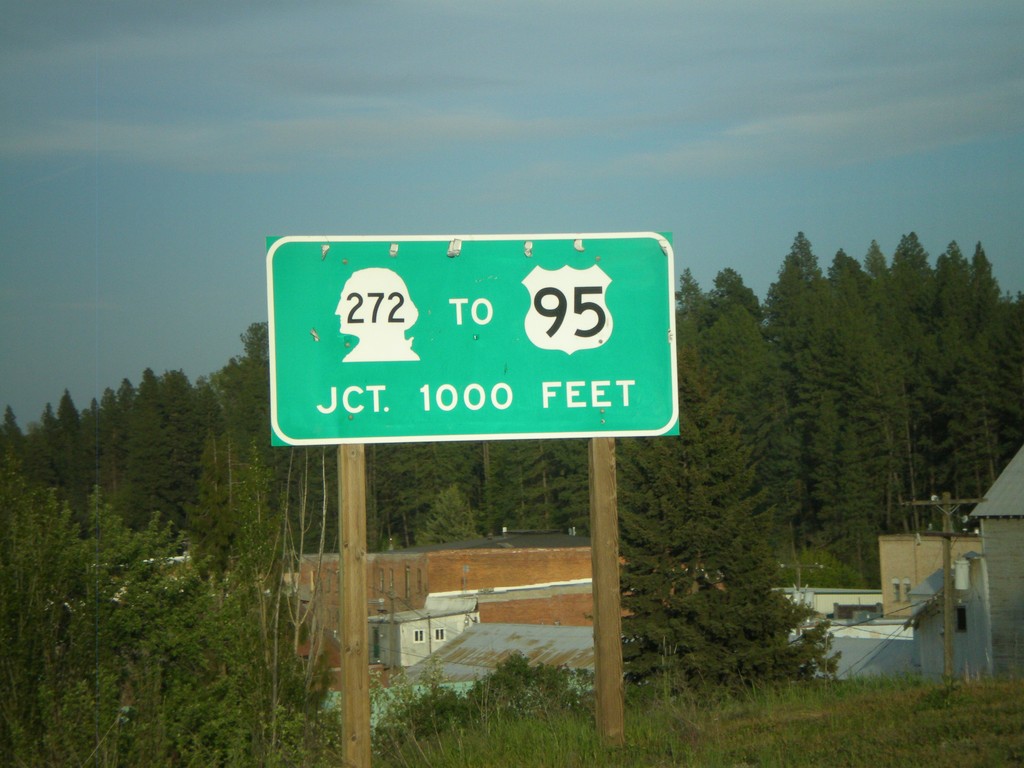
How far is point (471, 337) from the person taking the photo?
6117 mm

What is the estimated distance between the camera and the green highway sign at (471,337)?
5.95 meters

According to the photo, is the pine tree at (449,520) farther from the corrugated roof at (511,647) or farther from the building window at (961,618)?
the building window at (961,618)

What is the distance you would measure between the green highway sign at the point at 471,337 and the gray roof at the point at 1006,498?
3665 centimetres

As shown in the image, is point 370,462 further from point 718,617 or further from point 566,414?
point 566,414

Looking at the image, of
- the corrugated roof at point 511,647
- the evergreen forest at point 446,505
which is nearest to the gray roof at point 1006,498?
the evergreen forest at point 446,505

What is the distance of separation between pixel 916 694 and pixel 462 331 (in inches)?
168

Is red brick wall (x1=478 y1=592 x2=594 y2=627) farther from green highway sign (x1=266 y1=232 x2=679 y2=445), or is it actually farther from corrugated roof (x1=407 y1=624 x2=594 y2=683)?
green highway sign (x1=266 y1=232 x2=679 y2=445)

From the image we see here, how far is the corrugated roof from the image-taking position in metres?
32.3

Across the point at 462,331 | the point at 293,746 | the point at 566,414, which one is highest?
the point at 462,331

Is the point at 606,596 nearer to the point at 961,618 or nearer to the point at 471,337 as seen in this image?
the point at 471,337

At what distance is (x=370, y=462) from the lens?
3191 inches

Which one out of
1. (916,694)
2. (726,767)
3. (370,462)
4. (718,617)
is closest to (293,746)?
(726,767)

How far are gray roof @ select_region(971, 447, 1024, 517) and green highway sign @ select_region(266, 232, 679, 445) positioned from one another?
36.7m

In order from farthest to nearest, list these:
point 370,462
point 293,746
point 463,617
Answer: point 370,462
point 463,617
point 293,746
